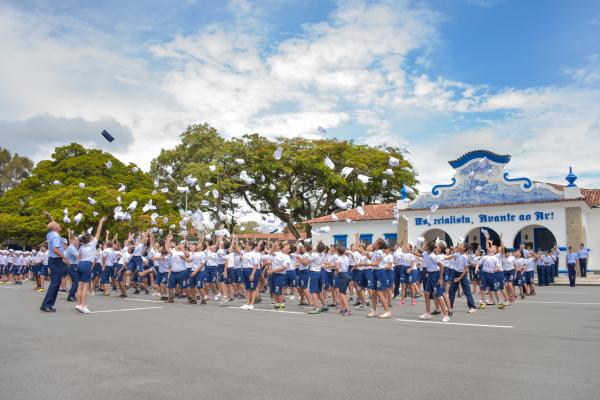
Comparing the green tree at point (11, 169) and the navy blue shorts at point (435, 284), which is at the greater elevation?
the green tree at point (11, 169)

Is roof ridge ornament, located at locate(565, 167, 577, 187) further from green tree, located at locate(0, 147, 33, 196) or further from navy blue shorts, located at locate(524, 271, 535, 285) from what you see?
green tree, located at locate(0, 147, 33, 196)

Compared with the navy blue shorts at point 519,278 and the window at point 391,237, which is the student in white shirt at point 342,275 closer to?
the navy blue shorts at point 519,278

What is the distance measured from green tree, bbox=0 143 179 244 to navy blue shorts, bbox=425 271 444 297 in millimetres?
24127

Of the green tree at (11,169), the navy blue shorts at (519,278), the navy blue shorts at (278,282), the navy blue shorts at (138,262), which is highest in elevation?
the green tree at (11,169)

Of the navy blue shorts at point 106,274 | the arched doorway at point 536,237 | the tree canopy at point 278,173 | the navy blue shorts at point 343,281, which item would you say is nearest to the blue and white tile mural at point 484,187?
the arched doorway at point 536,237

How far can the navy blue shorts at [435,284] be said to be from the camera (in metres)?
11.3

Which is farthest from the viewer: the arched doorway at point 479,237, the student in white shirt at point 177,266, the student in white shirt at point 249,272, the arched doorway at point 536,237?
the arched doorway at point 479,237

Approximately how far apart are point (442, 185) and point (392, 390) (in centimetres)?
2938

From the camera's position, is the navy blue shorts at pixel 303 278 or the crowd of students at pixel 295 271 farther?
the navy blue shorts at pixel 303 278

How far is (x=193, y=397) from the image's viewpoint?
5094 mm

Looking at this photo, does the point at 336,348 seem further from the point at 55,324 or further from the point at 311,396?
the point at 55,324

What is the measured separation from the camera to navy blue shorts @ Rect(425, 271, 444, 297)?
37.1 feet

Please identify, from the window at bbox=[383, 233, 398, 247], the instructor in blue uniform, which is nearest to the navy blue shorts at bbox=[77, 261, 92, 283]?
the instructor in blue uniform

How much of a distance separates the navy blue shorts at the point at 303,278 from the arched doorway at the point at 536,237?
22.0m
